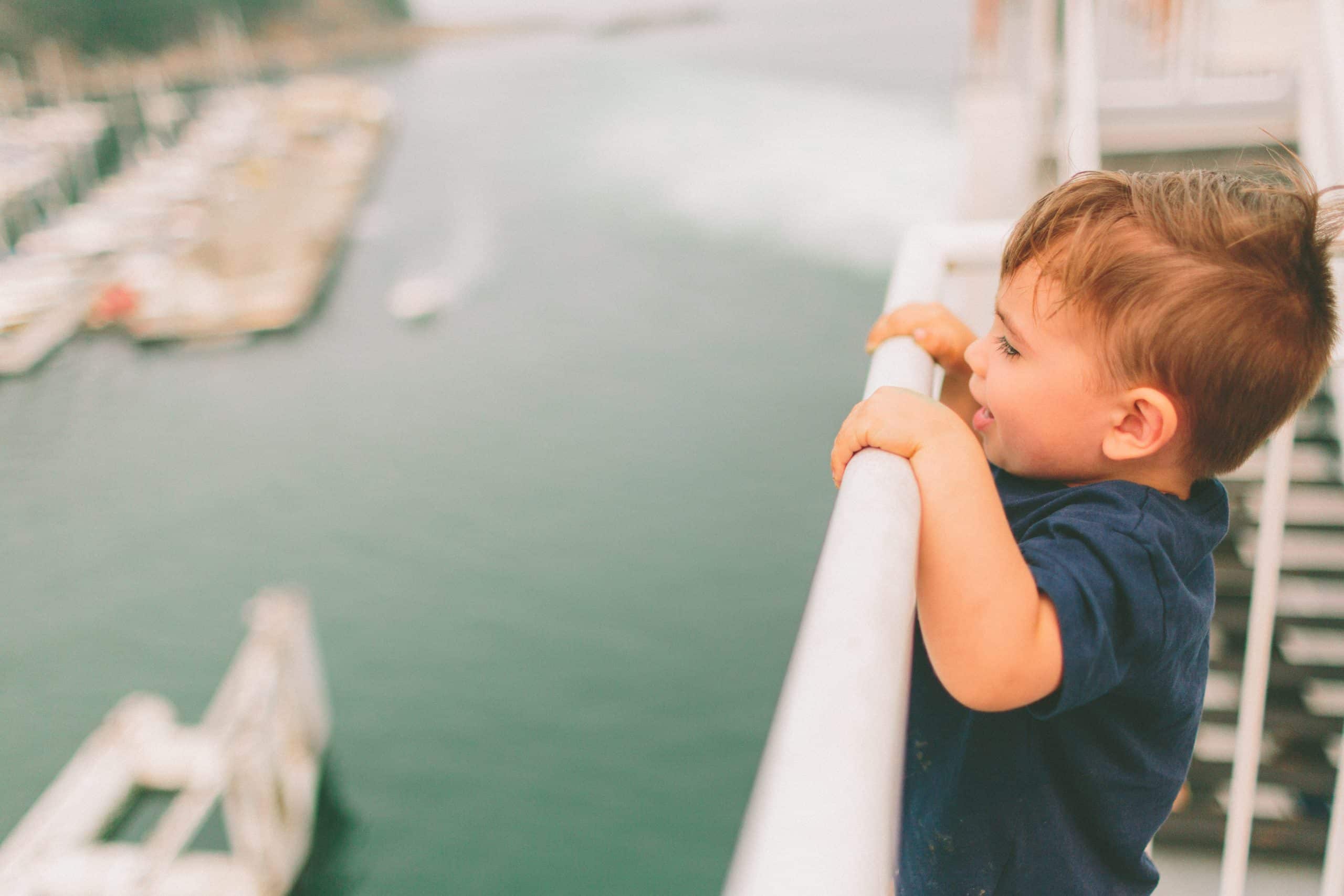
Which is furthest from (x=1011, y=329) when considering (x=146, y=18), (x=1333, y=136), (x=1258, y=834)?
(x=146, y=18)

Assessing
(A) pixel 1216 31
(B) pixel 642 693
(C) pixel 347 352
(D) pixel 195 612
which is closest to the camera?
(A) pixel 1216 31

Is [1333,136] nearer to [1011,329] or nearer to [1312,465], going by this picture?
[1011,329]

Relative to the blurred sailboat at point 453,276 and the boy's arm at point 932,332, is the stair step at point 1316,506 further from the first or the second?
the blurred sailboat at point 453,276

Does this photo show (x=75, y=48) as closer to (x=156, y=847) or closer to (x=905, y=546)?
(x=156, y=847)

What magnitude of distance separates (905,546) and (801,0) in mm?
52879

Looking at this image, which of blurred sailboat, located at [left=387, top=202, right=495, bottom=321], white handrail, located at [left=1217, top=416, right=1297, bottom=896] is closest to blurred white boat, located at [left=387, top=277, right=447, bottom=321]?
blurred sailboat, located at [left=387, top=202, right=495, bottom=321]

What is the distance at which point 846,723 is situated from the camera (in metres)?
0.29

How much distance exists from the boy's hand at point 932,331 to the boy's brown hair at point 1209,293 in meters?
0.15

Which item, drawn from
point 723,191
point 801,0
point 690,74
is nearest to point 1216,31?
point 723,191

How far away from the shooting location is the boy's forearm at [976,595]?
0.43 meters

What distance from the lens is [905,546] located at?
380mm

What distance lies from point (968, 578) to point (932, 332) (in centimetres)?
27

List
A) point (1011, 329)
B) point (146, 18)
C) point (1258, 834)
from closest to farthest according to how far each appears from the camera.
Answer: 1. point (1011, 329)
2. point (1258, 834)
3. point (146, 18)

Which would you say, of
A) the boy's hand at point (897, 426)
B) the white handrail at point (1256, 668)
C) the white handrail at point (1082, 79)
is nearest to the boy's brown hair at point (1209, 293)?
the boy's hand at point (897, 426)
